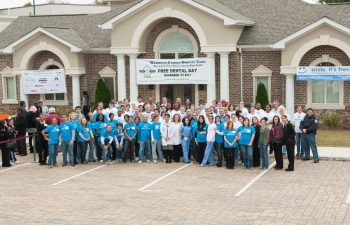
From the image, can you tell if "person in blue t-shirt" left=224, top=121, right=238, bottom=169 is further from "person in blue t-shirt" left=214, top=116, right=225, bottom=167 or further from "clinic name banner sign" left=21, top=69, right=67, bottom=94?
"clinic name banner sign" left=21, top=69, right=67, bottom=94

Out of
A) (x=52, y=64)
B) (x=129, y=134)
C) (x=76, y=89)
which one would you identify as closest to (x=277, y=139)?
(x=129, y=134)

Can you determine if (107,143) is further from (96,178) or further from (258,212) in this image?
(258,212)

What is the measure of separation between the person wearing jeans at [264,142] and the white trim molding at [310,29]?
873 cm

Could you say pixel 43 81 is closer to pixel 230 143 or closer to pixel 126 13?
pixel 126 13

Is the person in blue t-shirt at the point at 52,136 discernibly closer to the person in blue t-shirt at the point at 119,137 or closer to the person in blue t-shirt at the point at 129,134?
the person in blue t-shirt at the point at 119,137

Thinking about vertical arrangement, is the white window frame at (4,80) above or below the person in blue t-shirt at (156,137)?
above

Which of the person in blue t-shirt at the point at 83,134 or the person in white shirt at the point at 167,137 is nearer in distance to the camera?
the person in white shirt at the point at 167,137

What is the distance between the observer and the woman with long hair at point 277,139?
17.8 m

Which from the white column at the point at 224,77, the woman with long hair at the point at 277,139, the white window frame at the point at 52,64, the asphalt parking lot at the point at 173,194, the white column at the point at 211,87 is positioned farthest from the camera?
the white window frame at the point at 52,64

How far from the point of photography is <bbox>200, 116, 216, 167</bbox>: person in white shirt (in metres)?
18.6

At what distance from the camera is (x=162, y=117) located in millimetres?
19812

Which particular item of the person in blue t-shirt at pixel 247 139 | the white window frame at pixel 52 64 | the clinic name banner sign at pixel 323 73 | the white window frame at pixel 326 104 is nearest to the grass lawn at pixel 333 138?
the white window frame at pixel 326 104

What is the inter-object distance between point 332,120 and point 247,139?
9.24 meters

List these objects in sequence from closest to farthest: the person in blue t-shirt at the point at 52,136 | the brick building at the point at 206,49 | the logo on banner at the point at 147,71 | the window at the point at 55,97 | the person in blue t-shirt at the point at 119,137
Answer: the person in blue t-shirt at the point at 52,136 < the person in blue t-shirt at the point at 119,137 < the brick building at the point at 206,49 < the logo on banner at the point at 147,71 < the window at the point at 55,97
